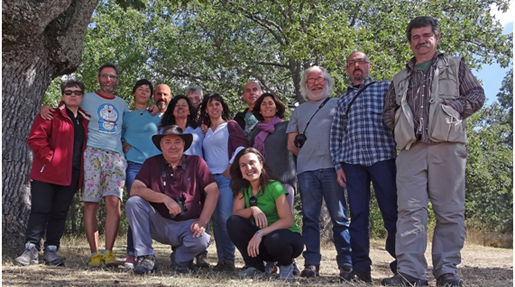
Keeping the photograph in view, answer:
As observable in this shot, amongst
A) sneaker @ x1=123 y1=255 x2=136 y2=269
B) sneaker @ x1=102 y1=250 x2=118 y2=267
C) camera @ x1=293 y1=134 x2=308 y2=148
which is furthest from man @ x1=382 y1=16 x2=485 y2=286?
sneaker @ x1=102 y1=250 x2=118 y2=267

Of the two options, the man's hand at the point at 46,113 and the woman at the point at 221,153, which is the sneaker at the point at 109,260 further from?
the man's hand at the point at 46,113

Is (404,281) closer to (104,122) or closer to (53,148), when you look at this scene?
(104,122)

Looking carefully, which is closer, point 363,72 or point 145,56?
point 363,72

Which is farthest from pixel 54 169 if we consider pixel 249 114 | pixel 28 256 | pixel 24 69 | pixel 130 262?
pixel 249 114

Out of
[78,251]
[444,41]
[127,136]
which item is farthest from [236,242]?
[444,41]

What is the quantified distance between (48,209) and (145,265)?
4.42ft

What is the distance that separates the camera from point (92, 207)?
5.24 metres

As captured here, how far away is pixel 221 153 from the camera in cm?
538

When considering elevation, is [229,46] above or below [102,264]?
above

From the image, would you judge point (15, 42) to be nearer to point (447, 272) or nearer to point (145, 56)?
point (447, 272)

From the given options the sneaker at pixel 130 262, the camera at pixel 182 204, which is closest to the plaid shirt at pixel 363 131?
the camera at pixel 182 204

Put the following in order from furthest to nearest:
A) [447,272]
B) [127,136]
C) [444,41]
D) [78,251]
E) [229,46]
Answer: [229,46] < [444,41] < [78,251] < [127,136] < [447,272]

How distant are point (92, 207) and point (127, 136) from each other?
86cm

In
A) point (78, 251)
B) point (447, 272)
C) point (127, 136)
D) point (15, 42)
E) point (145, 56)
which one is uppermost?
point (145, 56)
